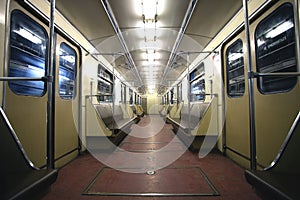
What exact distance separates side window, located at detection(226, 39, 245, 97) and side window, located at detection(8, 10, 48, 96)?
8.68 feet

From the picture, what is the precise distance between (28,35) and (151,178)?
6.84 ft

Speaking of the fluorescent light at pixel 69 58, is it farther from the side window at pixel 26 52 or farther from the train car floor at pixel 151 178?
the train car floor at pixel 151 178

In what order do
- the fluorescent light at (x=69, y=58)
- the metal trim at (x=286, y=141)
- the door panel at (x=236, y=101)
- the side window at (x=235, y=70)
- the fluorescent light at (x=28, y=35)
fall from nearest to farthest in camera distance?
the metal trim at (x=286, y=141) → the fluorescent light at (x=28, y=35) → the door panel at (x=236, y=101) → the side window at (x=235, y=70) → the fluorescent light at (x=69, y=58)

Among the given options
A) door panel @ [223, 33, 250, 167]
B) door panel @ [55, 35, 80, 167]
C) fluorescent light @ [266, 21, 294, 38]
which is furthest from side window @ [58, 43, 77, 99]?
fluorescent light @ [266, 21, 294, 38]

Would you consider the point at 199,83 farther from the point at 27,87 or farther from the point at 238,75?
the point at 27,87

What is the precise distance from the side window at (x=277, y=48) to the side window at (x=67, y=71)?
8.60 feet

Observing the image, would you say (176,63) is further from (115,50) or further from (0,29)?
(0,29)

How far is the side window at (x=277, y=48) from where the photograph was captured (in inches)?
65.1

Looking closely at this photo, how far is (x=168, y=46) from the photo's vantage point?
4613mm

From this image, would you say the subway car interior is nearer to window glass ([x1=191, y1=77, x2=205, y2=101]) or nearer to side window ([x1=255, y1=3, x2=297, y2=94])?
side window ([x1=255, y1=3, x2=297, y2=94])

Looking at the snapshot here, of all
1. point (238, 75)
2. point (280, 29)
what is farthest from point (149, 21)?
point (280, 29)

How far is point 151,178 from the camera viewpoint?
6.84ft

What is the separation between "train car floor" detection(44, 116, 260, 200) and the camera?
170 cm

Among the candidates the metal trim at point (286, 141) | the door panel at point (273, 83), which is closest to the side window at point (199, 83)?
the door panel at point (273, 83)
